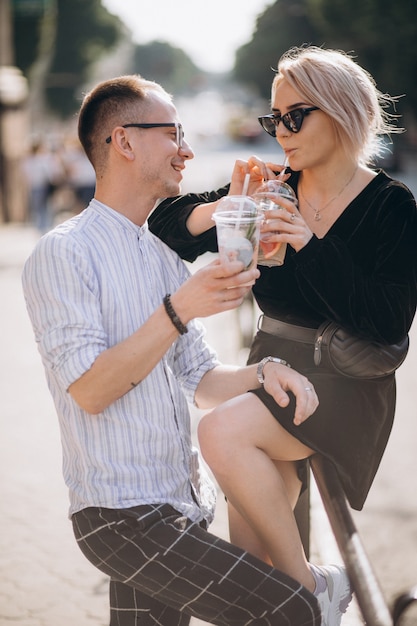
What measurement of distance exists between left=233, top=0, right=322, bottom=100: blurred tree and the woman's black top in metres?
60.4

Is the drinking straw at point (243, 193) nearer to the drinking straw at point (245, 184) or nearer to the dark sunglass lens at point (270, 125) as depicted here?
the drinking straw at point (245, 184)

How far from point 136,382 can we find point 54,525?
304 cm

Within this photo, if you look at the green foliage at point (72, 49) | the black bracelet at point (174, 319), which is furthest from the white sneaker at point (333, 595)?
the green foliage at point (72, 49)

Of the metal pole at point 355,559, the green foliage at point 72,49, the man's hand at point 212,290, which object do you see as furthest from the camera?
the green foliage at point 72,49

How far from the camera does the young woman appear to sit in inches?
96.0

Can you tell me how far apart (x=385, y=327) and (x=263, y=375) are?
41cm

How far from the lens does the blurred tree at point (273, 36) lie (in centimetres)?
6253

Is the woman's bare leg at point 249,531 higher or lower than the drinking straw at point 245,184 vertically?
lower

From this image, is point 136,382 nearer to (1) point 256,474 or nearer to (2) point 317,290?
(1) point 256,474

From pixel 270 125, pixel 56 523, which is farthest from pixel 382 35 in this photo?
pixel 270 125

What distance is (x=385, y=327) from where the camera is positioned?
8.18 feet

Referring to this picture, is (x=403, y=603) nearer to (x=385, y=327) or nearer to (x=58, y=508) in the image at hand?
(x=385, y=327)

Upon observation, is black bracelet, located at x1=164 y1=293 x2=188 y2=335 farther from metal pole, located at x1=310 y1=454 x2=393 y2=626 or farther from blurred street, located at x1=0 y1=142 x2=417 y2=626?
blurred street, located at x1=0 y1=142 x2=417 y2=626

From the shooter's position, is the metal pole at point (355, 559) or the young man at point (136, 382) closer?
the metal pole at point (355, 559)
